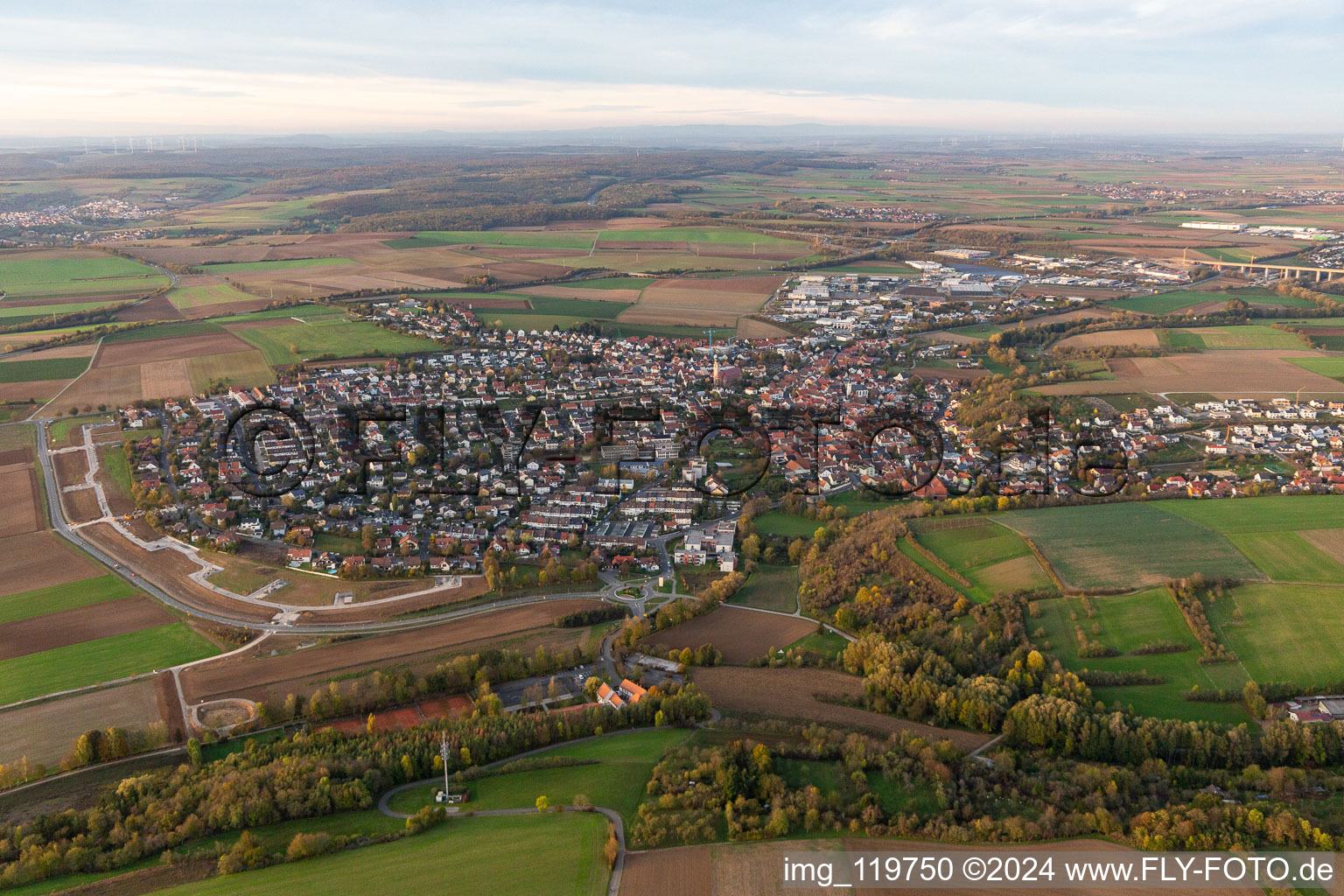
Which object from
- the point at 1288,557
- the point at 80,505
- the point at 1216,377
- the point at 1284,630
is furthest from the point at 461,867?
the point at 1216,377

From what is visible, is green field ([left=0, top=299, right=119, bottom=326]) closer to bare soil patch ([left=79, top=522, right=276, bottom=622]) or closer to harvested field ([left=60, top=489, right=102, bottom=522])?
harvested field ([left=60, top=489, right=102, bottom=522])

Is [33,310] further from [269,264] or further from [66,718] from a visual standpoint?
[66,718]

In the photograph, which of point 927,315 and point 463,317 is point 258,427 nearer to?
point 463,317

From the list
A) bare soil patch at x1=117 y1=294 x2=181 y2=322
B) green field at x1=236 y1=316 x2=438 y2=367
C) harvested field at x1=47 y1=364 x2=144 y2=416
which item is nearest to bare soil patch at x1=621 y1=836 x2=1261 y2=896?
harvested field at x1=47 y1=364 x2=144 y2=416

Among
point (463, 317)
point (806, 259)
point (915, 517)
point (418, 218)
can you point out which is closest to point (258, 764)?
A: point (915, 517)

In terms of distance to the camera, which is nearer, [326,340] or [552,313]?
[326,340]

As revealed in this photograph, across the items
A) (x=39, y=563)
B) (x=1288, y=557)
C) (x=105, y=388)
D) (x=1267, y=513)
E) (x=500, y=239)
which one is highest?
(x=500, y=239)
